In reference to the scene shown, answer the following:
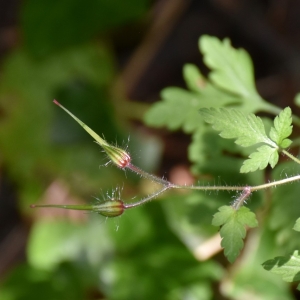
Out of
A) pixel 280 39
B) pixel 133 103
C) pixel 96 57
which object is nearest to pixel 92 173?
pixel 133 103

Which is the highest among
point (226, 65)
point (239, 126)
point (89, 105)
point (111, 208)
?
point (239, 126)

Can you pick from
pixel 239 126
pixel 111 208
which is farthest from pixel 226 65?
pixel 111 208

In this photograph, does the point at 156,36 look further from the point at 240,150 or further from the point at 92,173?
the point at 240,150

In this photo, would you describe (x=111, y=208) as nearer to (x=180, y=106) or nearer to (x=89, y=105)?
(x=180, y=106)

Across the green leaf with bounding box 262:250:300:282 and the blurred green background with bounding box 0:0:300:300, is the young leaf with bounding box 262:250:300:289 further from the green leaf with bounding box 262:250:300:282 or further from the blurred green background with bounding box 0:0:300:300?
the blurred green background with bounding box 0:0:300:300

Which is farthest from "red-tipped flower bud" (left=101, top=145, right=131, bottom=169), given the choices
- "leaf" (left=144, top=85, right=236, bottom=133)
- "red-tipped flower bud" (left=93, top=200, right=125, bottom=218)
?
"leaf" (left=144, top=85, right=236, bottom=133)
